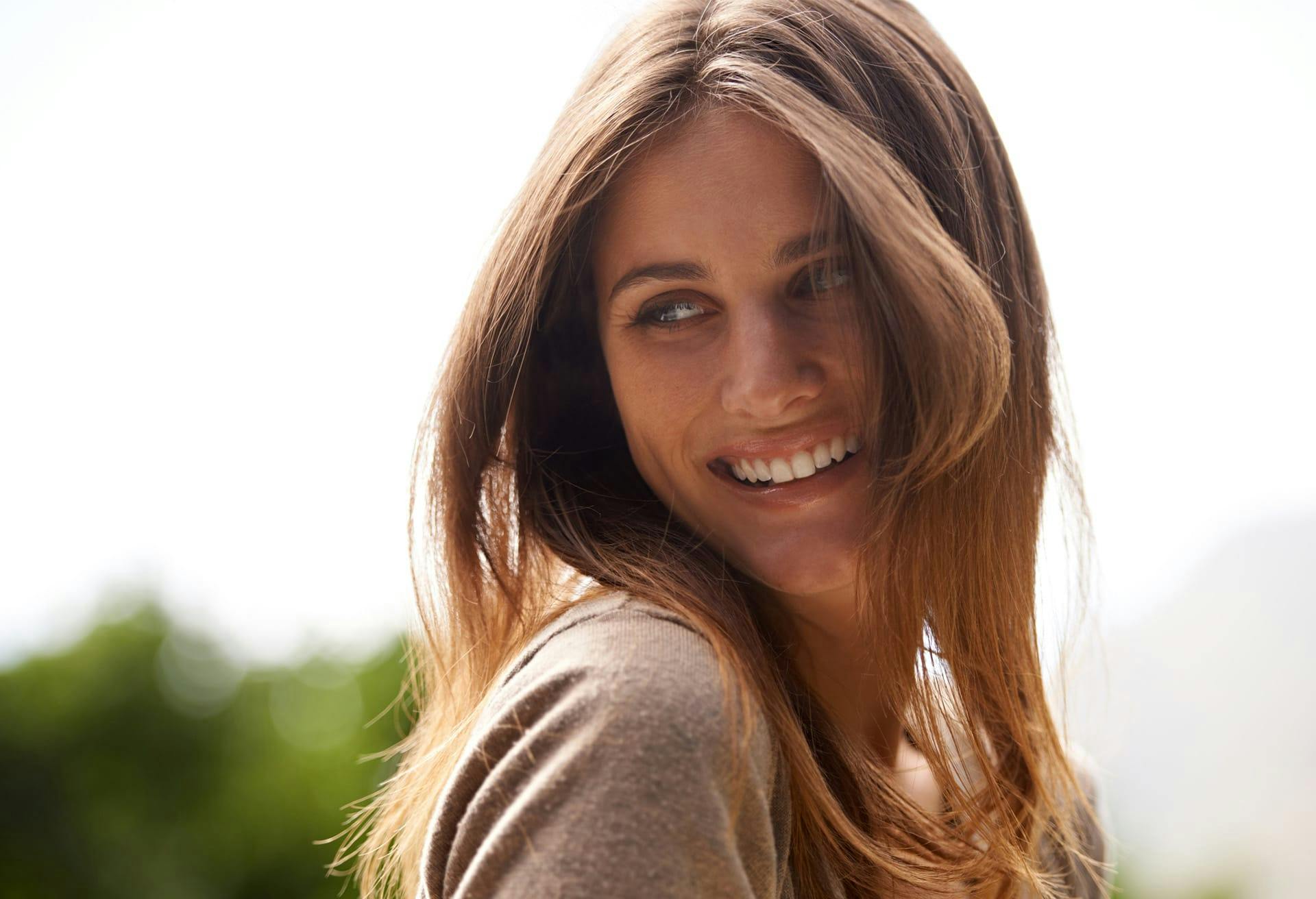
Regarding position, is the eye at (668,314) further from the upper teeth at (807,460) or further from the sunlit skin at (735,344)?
the upper teeth at (807,460)

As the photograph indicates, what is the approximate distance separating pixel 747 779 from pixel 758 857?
0.26ft

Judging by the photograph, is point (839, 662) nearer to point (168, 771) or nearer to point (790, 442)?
point (790, 442)

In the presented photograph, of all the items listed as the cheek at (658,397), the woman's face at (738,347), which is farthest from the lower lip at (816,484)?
the cheek at (658,397)

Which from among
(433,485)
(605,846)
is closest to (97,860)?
(433,485)

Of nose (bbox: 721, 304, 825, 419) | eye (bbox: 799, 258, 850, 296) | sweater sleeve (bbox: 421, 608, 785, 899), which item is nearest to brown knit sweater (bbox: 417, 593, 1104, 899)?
sweater sleeve (bbox: 421, 608, 785, 899)

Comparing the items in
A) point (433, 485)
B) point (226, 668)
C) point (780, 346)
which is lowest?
point (226, 668)

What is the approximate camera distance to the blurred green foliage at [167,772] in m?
2.40

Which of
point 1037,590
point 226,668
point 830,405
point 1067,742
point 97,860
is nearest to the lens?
point 830,405

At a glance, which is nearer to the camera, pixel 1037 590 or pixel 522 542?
pixel 522 542

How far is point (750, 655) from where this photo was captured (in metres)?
1.07

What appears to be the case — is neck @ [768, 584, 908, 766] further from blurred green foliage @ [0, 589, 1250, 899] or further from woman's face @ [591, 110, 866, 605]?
blurred green foliage @ [0, 589, 1250, 899]

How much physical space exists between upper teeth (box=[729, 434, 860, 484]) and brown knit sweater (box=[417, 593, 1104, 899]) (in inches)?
12.0

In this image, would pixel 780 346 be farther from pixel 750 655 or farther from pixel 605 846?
pixel 605 846

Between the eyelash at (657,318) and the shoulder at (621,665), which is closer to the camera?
the shoulder at (621,665)
